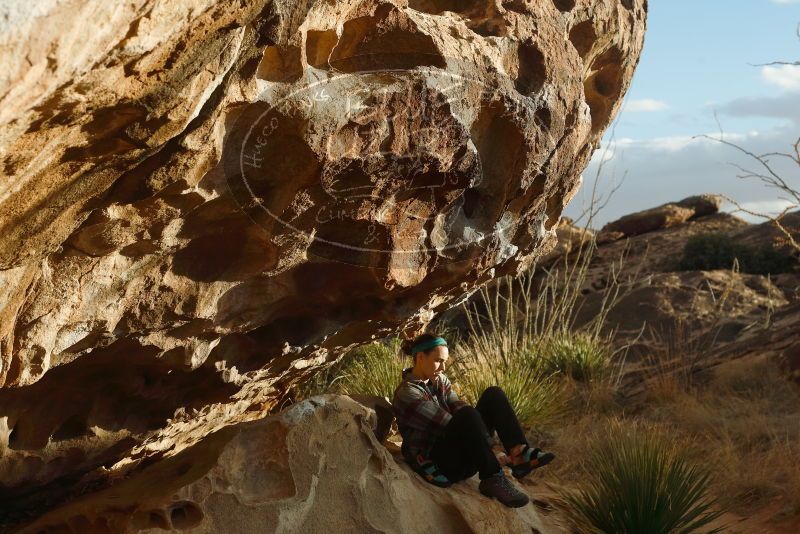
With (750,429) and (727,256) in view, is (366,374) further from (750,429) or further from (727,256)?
(727,256)

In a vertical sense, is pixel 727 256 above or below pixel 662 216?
below

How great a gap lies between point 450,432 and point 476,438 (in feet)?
0.53

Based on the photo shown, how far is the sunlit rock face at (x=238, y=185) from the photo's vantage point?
265 cm

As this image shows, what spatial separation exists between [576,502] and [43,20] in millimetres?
4503

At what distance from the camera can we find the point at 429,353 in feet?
16.0

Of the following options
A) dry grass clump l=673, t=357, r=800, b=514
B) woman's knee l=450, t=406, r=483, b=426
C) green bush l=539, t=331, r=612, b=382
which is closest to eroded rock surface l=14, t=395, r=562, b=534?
woman's knee l=450, t=406, r=483, b=426

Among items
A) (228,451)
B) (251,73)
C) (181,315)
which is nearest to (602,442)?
(228,451)

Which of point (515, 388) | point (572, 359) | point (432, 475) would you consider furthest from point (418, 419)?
point (572, 359)

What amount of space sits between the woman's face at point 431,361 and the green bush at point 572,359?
4.62 meters

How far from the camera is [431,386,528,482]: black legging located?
4.60 m

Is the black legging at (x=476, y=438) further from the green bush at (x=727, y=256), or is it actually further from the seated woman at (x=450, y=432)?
the green bush at (x=727, y=256)

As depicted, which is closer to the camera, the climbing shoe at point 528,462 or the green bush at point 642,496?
the climbing shoe at point 528,462

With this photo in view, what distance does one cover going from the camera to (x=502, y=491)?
15.3 feet

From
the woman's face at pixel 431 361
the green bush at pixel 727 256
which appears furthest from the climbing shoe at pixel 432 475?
the green bush at pixel 727 256
